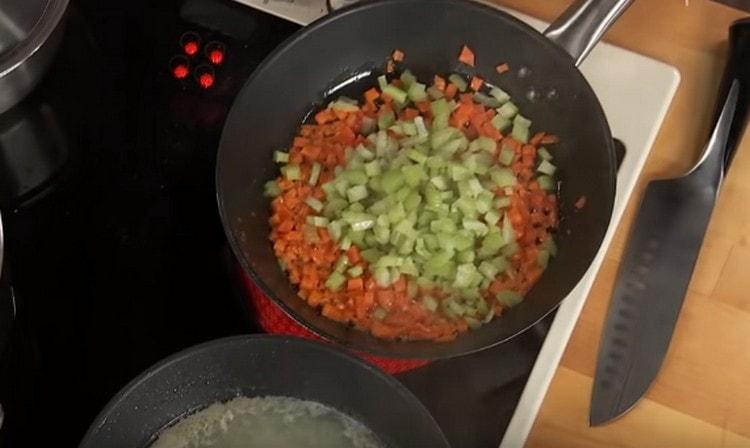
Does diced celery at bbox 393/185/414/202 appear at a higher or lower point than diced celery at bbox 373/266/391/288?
higher

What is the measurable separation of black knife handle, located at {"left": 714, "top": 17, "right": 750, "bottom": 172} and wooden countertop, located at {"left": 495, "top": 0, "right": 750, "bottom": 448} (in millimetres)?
31

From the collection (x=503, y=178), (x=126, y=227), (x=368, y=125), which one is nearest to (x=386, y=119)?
(x=368, y=125)

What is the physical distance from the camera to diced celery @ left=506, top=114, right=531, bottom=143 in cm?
106

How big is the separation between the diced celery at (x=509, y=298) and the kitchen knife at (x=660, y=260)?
0.09 meters

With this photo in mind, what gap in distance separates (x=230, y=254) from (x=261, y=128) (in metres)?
0.12

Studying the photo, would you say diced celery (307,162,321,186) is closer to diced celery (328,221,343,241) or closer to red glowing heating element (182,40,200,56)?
diced celery (328,221,343,241)

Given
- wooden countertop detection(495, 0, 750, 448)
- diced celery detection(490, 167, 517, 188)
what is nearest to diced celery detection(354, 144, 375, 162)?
diced celery detection(490, 167, 517, 188)

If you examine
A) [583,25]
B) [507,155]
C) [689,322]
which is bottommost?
[689,322]

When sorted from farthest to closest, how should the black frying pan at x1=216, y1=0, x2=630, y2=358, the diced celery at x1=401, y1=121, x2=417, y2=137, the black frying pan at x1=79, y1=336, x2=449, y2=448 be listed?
the diced celery at x1=401, y1=121, x2=417, y2=137, the black frying pan at x1=216, y1=0, x2=630, y2=358, the black frying pan at x1=79, y1=336, x2=449, y2=448

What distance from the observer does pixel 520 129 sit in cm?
106

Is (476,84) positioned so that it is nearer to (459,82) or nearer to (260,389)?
(459,82)

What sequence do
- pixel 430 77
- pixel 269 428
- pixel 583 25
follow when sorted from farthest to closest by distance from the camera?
pixel 430 77, pixel 583 25, pixel 269 428

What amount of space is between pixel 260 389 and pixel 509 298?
0.23 metres

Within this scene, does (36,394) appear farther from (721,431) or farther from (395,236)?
(721,431)
